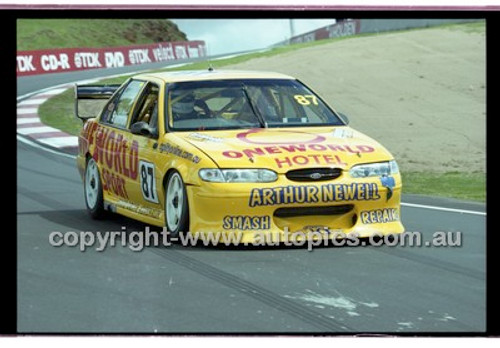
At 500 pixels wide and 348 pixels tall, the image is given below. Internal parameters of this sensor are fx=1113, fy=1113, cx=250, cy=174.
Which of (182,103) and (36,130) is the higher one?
(182,103)

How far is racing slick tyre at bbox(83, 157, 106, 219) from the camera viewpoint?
9305mm

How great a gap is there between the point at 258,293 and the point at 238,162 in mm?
1684

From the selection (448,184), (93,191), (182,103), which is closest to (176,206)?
(182,103)

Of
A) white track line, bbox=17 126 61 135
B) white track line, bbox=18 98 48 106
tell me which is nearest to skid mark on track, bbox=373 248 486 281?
white track line, bbox=17 126 61 135

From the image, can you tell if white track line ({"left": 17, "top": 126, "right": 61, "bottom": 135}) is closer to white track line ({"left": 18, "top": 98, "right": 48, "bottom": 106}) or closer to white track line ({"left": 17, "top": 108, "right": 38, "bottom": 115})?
white track line ({"left": 17, "top": 108, "right": 38, "bottom": 115})

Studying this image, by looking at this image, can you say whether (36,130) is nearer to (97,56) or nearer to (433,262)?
(433,262)

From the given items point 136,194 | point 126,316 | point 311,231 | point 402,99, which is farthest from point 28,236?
point 402,99

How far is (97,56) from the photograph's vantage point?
147ft

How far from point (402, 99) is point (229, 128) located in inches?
558

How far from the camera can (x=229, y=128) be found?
8273 mm

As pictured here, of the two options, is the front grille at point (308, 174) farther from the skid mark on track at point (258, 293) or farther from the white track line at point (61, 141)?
the white track line at point (61, 141)

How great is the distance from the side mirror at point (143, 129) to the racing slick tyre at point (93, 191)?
1.00 m

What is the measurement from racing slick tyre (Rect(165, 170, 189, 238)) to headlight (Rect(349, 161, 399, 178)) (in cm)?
117

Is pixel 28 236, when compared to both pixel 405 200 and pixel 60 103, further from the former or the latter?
pixel 60 103
